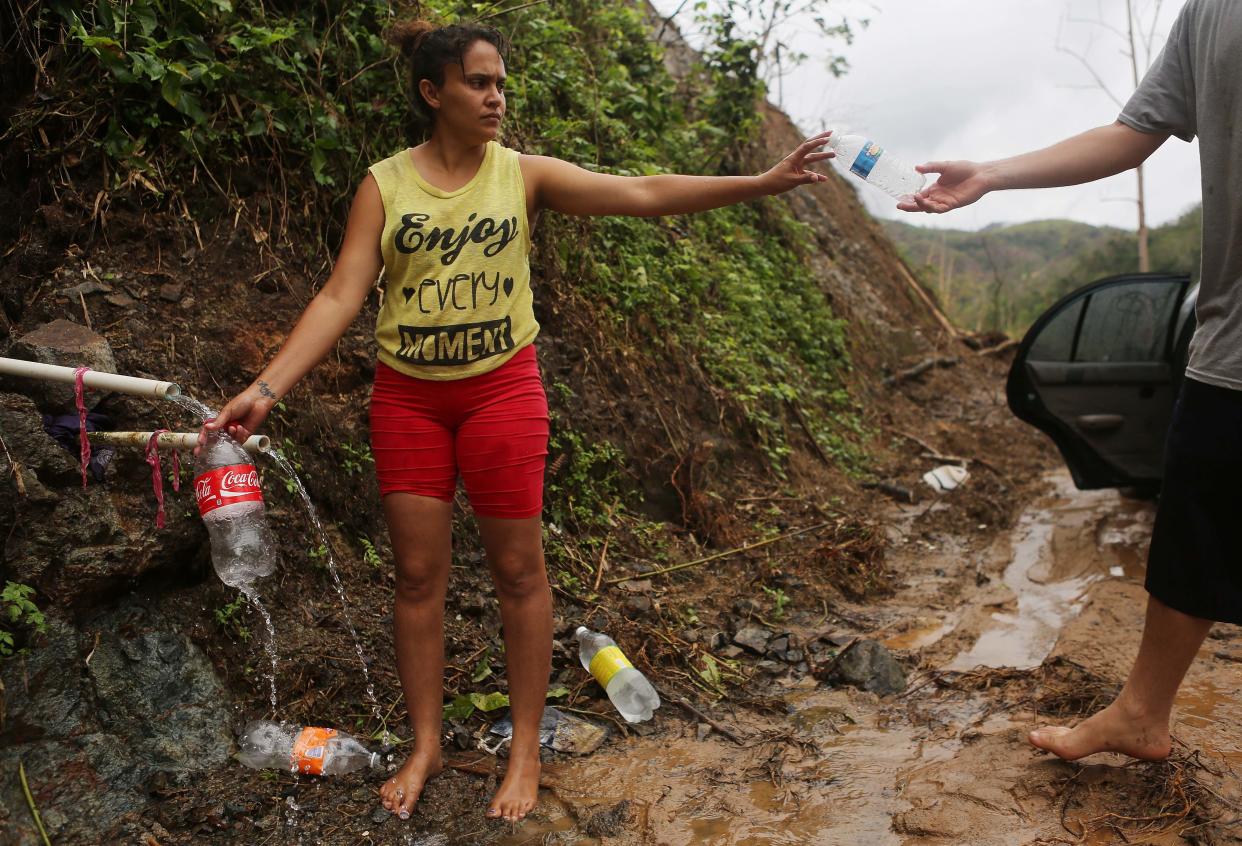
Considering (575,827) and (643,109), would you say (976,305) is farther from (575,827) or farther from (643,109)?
(575,827)

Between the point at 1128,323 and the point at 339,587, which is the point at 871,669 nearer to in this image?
the point at 339,587

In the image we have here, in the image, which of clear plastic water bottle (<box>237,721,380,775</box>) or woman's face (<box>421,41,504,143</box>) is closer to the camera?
woman's face (<box>421,41,504,143</box>)

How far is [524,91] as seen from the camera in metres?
5.30

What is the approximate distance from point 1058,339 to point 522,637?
4605 millimetres

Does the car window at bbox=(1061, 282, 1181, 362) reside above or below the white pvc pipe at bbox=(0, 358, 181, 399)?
below

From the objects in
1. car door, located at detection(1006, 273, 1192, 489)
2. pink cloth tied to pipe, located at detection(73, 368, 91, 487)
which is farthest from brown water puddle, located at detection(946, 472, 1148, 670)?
pink cloth tied to pipe, located at detection(73, 368, 91, 487)

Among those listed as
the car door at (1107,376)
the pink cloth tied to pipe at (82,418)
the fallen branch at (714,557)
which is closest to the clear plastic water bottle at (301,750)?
the pink cloth tied to pipe at (82,418)

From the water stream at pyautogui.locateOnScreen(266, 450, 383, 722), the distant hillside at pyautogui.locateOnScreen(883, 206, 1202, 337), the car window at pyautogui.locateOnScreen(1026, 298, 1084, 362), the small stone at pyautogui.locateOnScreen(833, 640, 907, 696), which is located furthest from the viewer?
the distant hillside at pyautogui.locateOnScreen(883, 206, 1202, 337)

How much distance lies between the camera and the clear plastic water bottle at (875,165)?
267 centimetres

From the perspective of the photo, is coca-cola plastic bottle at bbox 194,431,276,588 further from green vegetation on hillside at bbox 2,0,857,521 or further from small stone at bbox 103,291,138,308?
green vegetation on hillside at bbox 2,0,857,521

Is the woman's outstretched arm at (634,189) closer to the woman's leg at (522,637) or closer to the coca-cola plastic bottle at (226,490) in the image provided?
the woman's leg at (522,637)

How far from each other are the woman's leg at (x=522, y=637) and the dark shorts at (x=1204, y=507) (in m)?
1.63

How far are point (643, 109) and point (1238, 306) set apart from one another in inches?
214

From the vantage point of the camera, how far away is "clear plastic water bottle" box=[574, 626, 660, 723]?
338 cm
